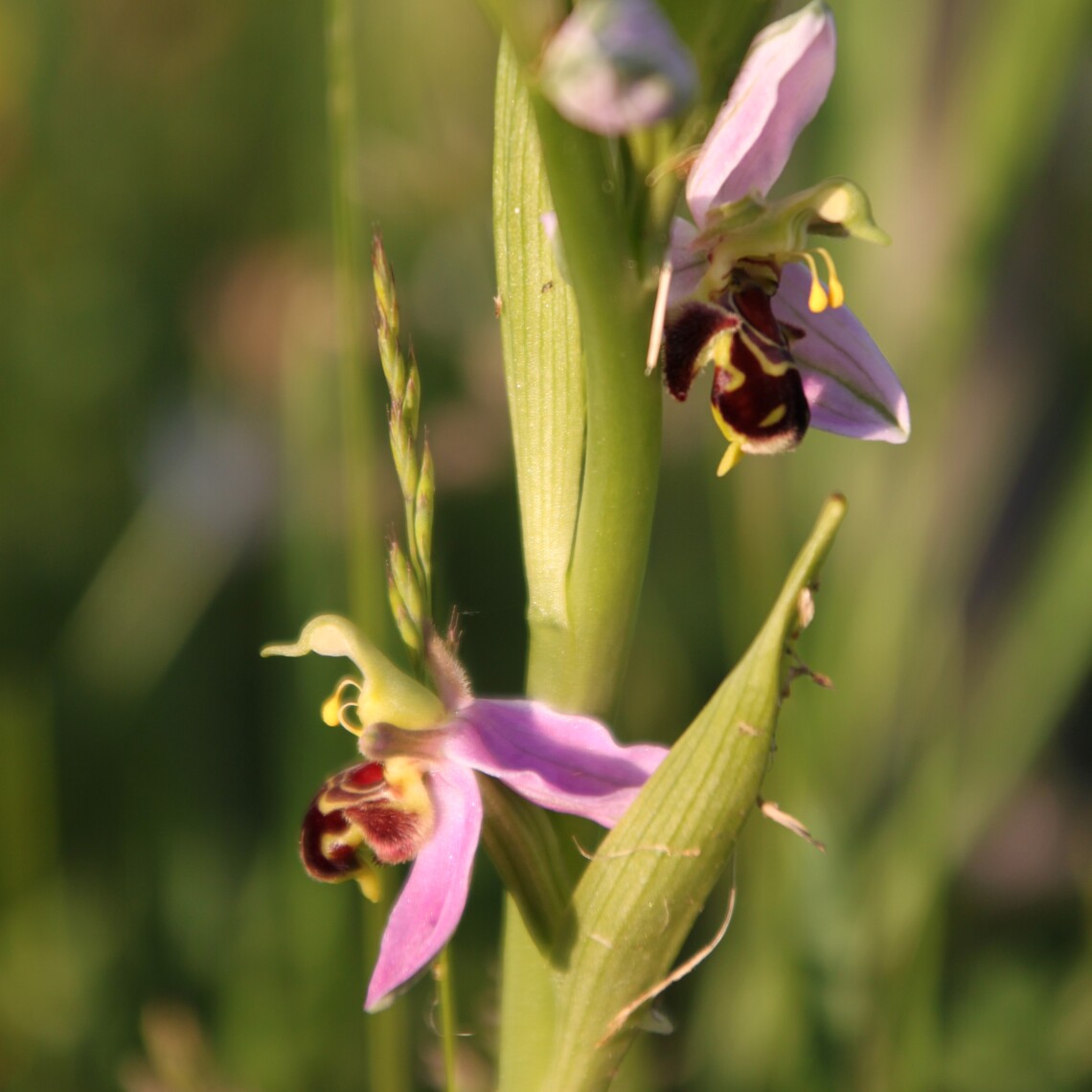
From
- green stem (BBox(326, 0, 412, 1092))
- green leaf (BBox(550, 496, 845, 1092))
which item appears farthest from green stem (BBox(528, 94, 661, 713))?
green stem (BBox(326, 0, 412, 1092))

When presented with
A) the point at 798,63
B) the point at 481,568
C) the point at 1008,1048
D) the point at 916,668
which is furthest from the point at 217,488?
the point at 798,63

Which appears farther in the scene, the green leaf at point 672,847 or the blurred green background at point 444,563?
the blurred green background at point 444,563

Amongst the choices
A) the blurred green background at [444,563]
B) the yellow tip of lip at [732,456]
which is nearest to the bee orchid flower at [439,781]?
the yellow tip of lip at [732,456]

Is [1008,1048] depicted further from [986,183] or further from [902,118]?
[902,118]

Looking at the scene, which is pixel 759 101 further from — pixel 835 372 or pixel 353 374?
pixel 353 374

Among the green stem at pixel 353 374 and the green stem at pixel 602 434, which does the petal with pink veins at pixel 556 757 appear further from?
the green stem at pixel 353 374

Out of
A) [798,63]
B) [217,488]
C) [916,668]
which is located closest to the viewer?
[798,63]

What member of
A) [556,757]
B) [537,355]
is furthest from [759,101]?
[556,757]
